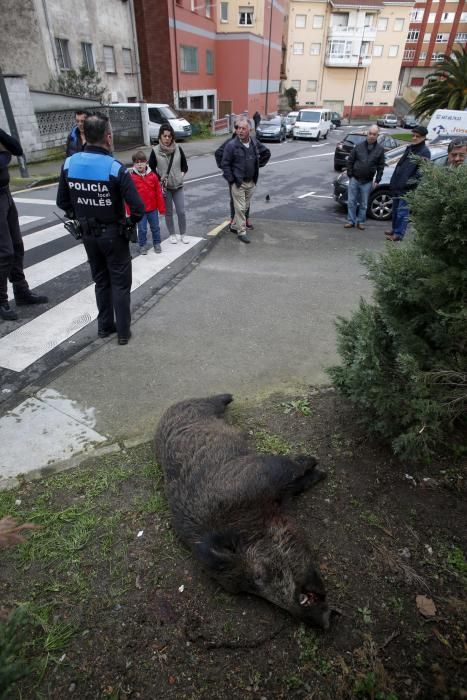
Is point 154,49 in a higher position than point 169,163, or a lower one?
higher

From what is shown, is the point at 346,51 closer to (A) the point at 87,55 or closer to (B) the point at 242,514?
(A) the point at 87,55

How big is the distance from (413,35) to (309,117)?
147 ft

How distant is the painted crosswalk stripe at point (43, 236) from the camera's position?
316 inches

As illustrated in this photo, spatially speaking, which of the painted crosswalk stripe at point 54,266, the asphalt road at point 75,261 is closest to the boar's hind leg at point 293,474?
the asphalt road at point 75,261

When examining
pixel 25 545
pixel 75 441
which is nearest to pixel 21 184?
pixel 75 441

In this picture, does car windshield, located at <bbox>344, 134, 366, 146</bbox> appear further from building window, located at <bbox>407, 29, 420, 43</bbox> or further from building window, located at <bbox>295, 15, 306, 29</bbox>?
building window, located at <bbox>407, 29, 420, 43</bbox>

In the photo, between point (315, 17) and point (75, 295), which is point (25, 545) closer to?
point (75, 295)

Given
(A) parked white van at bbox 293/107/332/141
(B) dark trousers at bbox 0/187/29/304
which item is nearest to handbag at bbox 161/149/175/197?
(B) dark trousers at bbox 0/187/29/304

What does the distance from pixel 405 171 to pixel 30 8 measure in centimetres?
2122

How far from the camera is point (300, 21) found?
5203cm

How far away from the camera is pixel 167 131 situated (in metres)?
7.16

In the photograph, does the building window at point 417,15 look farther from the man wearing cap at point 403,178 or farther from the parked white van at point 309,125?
the man wearing cap at point 403,178

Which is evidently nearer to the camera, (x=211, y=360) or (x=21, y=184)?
(x=211, y=360)

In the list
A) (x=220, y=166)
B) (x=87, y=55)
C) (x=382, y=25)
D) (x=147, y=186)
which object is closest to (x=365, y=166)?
(x=220, y=166)
